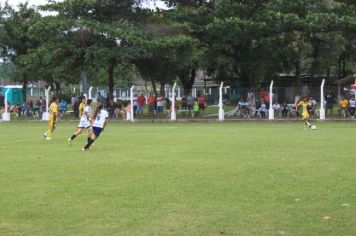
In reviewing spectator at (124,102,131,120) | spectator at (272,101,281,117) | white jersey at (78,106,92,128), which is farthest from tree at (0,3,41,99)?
white jersey at (78,106,92,128)

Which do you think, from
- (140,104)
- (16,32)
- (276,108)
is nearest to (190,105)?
(140,104)

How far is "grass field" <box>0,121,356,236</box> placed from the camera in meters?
7.29

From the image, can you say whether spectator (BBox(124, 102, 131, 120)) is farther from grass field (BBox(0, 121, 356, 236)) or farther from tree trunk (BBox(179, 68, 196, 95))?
grass field (BBox(0, 121, 356, 236))

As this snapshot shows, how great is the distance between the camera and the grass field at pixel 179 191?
729cm

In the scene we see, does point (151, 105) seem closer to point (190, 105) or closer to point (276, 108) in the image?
point (190, 105)

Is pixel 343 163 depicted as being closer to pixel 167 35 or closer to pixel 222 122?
pixel 222 122

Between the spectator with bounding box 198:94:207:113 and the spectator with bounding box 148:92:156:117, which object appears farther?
the spectator with bounding box 148:92:156:117

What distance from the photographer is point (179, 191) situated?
31.7 ft

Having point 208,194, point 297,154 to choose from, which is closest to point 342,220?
point 208,194

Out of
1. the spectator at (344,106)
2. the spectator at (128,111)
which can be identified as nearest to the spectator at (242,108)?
the spectator at (344,106)

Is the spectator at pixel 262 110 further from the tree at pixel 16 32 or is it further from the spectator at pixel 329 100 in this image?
the tree at pixel 16 32

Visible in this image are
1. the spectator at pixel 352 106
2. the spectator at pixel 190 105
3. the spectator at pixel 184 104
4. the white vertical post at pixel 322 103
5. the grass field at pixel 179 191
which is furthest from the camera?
the spectator at pixel 184 104

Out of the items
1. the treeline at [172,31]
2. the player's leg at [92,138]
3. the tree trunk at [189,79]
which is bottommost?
the player's leg at [92,138]

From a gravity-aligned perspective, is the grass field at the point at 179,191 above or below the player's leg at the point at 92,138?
below
